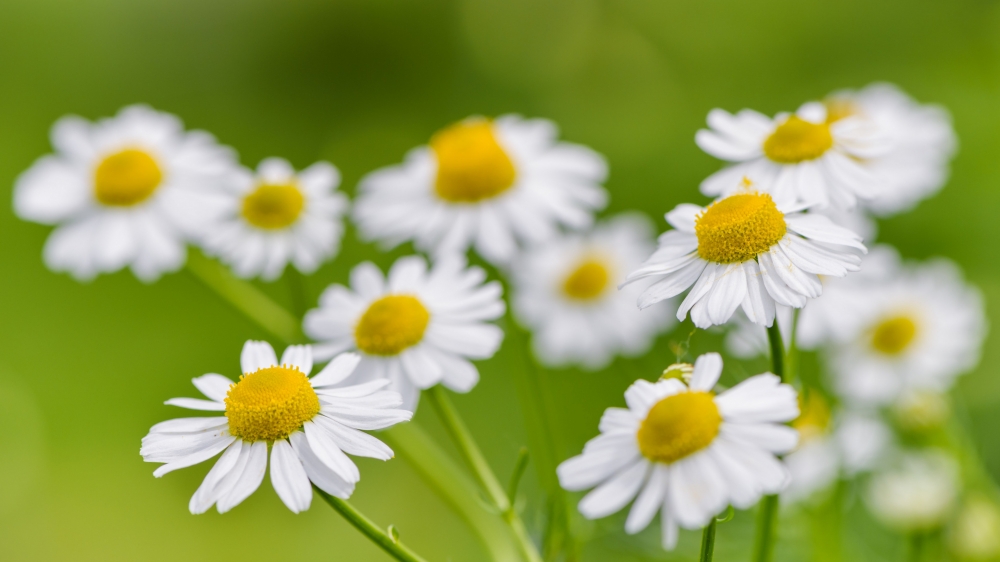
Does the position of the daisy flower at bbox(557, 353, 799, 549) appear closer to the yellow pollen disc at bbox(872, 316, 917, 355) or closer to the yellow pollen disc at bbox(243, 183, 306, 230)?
the yellow pollen disc at bbox(243, 183, 306, 230)

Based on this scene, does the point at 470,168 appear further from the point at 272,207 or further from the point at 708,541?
the point at 708,541

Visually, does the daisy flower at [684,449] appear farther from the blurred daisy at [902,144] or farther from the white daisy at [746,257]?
the blurred daisy at [902,144]

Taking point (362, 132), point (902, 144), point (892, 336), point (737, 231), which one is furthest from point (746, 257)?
point (362, 132)

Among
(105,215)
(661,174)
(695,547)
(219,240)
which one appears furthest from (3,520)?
(661,174)

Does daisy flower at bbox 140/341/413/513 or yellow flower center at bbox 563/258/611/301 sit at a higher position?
yellow flower center at bbox 563/258/611/301

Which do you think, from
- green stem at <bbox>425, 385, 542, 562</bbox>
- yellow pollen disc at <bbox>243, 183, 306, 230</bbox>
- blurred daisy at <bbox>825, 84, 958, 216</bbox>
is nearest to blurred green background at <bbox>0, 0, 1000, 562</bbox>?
yellow pollen disc at <bbox>243, 183, 306, 230</bbox>

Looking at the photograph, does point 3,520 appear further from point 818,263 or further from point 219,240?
point 818,263
